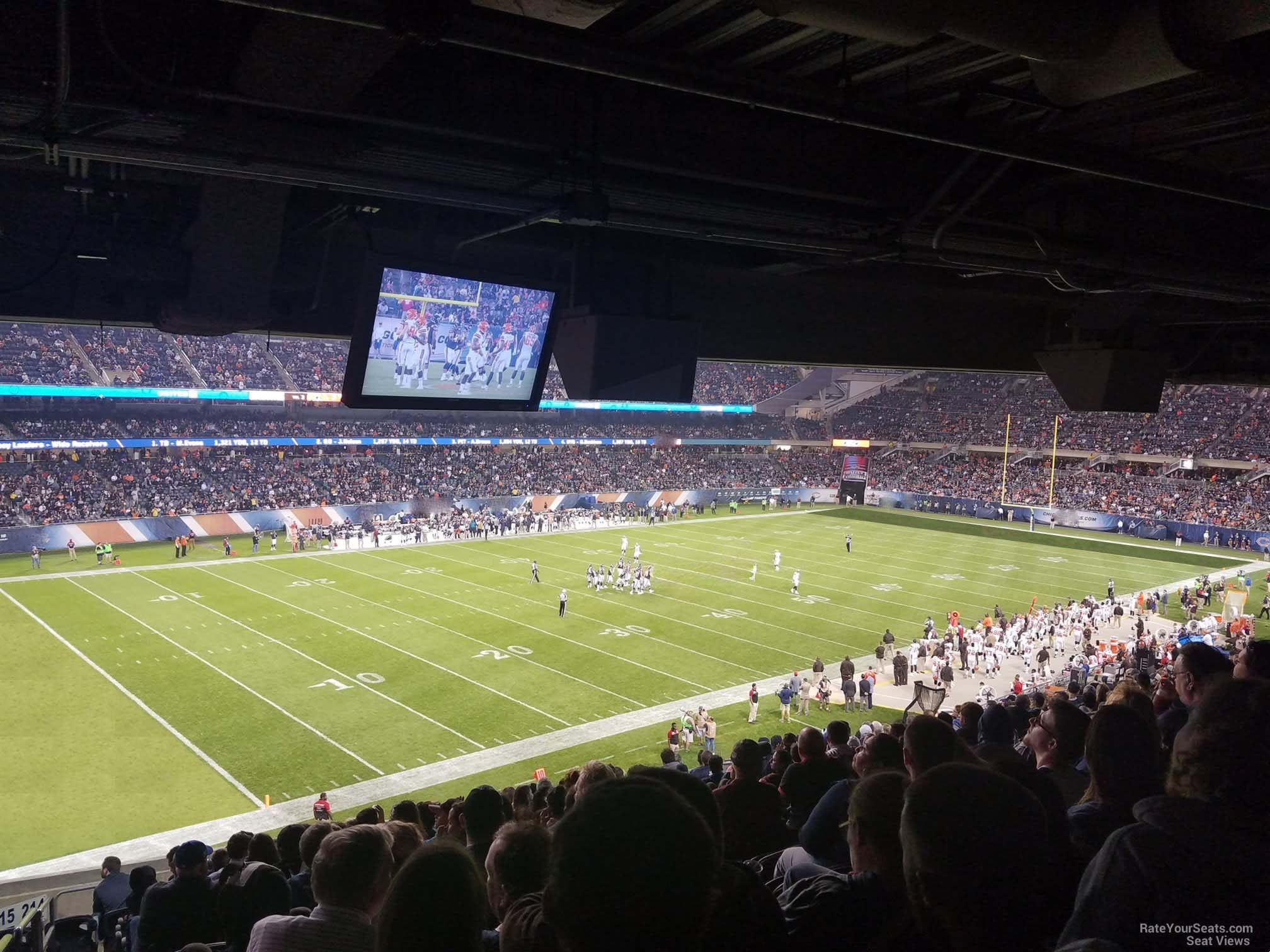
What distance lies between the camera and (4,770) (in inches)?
622

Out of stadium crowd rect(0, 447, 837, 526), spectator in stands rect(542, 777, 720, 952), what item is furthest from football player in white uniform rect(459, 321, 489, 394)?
stadium crowd rect(0, 447, 837, 526)

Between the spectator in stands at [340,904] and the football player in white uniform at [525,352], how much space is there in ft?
13.4

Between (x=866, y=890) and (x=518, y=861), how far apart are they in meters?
1.17

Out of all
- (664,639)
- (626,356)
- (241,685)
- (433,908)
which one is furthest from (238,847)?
(664,639)

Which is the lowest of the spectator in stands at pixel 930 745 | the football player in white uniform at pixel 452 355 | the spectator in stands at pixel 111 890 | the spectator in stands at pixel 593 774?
the spectator in stands at pixel 111 890

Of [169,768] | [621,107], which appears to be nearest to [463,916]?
[621,107]

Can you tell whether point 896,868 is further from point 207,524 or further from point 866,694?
point 207,524

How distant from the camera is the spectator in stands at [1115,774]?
3.32 metres

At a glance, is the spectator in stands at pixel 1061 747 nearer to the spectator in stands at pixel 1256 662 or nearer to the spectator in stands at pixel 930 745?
the spectator in stands at pixel 1256 662

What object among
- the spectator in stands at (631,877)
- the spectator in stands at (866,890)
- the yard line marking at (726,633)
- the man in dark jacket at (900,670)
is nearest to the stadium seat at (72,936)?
the spectator in stands at (866,890)

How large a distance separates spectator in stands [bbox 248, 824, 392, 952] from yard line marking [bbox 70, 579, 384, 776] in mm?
14217

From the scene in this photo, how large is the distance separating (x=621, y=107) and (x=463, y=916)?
4.17 metres

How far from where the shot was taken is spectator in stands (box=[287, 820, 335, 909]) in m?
5.51

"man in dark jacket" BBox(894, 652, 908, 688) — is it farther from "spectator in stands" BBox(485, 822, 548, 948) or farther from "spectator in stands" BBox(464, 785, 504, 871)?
"spectator in stands" BBox(485, 822, 548, 948)
